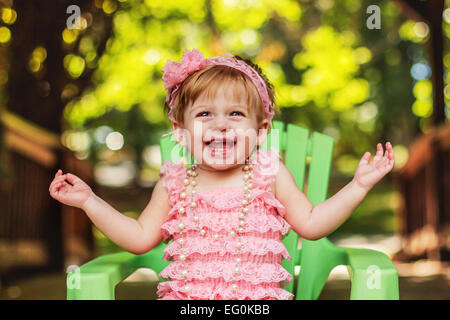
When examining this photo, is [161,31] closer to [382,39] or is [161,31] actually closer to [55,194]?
[382,39]

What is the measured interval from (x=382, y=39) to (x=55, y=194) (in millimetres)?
11543

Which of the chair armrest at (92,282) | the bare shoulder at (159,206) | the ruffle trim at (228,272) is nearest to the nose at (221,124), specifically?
the bare shoulder at (159,206)

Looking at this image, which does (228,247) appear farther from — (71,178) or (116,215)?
(71,178)

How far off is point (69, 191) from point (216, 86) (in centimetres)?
48

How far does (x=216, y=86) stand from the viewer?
5.16 feet

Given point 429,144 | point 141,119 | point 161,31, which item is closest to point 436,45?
point 429,144

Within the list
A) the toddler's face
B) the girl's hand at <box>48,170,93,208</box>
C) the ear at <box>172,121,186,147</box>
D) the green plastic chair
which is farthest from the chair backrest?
the girl's hand at <box>48,170,93,208</box>

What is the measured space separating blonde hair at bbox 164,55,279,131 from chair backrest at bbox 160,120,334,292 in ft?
1.41

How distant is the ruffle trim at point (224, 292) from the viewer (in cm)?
149

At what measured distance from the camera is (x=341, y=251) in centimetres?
180

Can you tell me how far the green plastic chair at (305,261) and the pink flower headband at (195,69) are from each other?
27 centimetres

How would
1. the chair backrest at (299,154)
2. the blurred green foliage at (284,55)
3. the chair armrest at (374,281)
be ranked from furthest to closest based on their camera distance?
the blurred green foliage at (284,55), the chair backrest at (299,154), the chair armrest at (374,281)

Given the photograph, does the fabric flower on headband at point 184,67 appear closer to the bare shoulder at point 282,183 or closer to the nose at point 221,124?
the nose at point 221,124

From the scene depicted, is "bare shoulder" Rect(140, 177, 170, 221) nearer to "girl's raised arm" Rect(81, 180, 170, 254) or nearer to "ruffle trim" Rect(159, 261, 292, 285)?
"girl's raised arm" Rect(81, 180, 170, 254)
